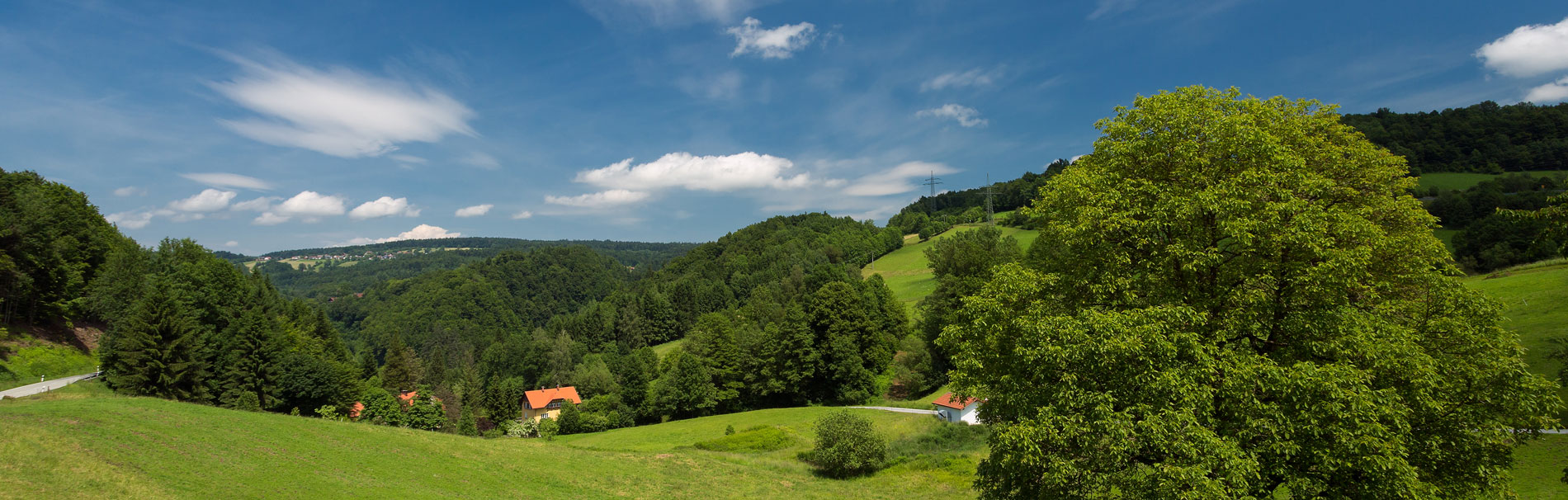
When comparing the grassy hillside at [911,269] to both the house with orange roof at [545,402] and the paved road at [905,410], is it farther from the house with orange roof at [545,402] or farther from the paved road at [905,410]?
the house with orange roof at [545,402]

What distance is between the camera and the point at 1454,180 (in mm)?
78250

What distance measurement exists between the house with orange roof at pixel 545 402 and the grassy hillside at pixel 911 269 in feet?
141

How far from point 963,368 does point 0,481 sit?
21.8 meters

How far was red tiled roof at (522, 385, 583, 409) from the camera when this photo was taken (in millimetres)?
70750

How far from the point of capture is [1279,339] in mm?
11203

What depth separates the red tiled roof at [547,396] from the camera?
70750mm

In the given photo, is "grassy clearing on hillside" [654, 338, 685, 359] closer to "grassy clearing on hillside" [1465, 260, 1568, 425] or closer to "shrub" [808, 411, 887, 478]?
"shrub" [808, 411, 887, 478]

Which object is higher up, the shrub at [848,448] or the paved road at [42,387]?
the paved road at [42,387]

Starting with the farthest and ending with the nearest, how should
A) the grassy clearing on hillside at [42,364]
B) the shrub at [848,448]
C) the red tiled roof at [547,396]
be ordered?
1. the red tiled roof at [547,396]
2. the grassy clearing on hillside at [42,364]
3. the shrub at [848,448]

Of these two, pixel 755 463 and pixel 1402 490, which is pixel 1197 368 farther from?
pixel 755 463

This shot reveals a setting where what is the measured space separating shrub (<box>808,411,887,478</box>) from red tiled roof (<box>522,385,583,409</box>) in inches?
1820

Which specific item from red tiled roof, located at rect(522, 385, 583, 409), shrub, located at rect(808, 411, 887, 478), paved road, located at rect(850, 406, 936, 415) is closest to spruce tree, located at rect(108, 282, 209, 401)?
red tiled roof, located at rect(522, 385, 583, 409)

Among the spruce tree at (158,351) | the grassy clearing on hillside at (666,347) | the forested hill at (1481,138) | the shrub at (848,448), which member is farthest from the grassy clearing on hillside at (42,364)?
the forested hill at (1481,138)

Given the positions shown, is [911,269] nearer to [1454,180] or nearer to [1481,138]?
[1454,180]
